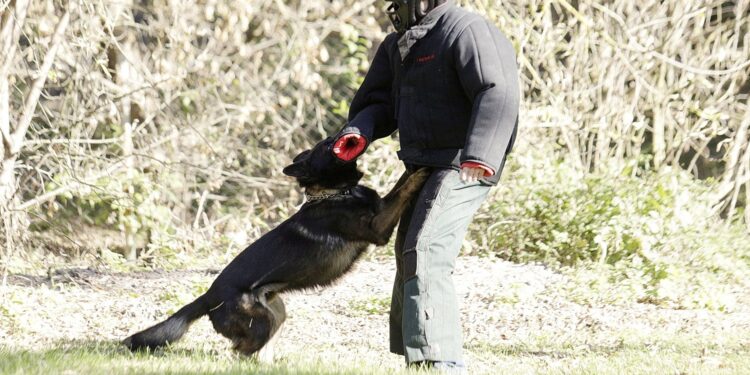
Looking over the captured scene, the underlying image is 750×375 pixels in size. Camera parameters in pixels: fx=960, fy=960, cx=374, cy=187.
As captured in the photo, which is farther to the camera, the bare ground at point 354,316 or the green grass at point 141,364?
the bare ground at point 354,316

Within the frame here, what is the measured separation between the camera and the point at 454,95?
13.8ft

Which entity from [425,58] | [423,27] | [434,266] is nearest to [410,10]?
[423,27]

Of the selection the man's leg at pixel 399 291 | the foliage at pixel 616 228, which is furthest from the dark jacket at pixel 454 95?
the foliage at pixel 616 228

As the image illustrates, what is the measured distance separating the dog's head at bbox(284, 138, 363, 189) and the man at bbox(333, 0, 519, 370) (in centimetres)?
26

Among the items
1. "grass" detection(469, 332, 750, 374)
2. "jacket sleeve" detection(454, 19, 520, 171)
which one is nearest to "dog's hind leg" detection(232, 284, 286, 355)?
"grass" detection(469, 332, 750, 374)

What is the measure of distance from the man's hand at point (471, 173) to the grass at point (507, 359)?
0.83m

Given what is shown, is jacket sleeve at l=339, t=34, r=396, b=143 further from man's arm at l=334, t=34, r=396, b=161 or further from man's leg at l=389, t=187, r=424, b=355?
man's leg at l=389, t=187, r=424, b=355

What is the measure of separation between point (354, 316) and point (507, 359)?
1.54m

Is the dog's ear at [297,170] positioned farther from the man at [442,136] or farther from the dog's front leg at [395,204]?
the dog's front leg at [395,204]

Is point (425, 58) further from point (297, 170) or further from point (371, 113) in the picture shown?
point (297, 170)

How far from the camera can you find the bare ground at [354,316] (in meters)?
5.59

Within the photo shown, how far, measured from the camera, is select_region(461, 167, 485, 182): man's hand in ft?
13.0

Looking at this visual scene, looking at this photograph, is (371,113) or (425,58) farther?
(371,113)

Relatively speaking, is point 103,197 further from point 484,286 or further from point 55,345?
point 484,286
